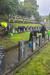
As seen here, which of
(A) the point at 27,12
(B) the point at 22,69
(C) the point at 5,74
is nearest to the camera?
(C) the point at 5,74

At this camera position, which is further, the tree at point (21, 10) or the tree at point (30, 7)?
the tree at point (30, 7)

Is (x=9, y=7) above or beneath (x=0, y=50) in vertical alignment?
above

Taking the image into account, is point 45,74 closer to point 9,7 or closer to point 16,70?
point 16,70

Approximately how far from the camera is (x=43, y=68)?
400cm

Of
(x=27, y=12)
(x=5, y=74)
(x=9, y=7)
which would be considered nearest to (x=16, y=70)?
(x=5, y=74)

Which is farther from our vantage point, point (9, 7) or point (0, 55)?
point (9, 7)

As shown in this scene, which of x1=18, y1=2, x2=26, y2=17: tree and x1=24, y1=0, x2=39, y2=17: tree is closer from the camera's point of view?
x1=18, y1=2, x2=26, y2=17: tree

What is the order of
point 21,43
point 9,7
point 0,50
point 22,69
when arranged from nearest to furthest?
point 0,50, point 22,69, point 21,43, point 9,7

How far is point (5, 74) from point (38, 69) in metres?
1.47

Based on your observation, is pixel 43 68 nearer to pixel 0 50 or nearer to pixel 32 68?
pixel 32 68

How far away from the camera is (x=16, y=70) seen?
3744 mm

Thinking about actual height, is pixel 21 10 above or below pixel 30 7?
below

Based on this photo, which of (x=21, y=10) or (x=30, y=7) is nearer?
(x=21, y=10)

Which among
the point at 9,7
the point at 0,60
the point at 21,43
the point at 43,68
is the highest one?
the point at 9,7
